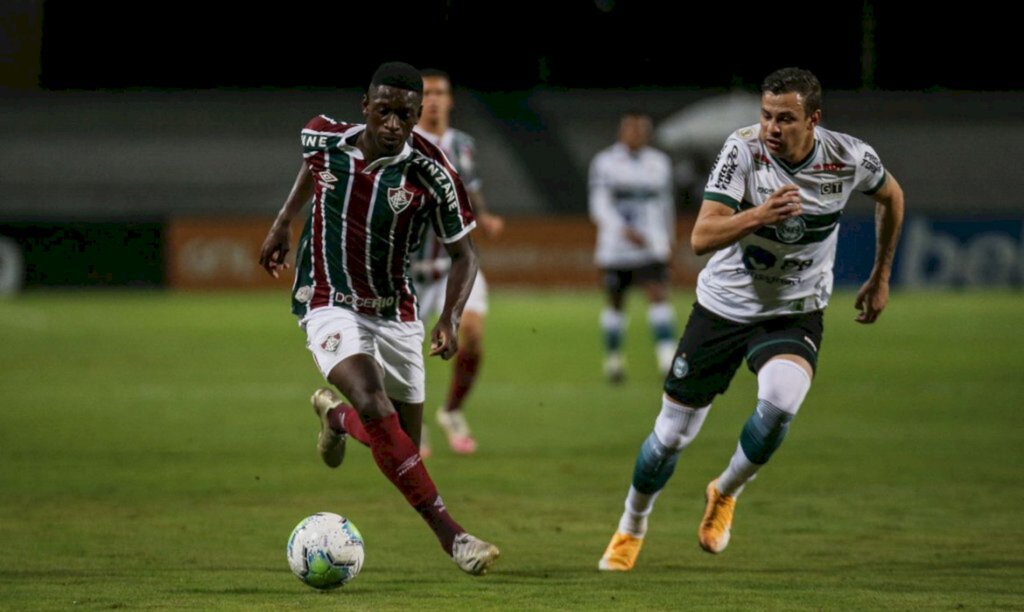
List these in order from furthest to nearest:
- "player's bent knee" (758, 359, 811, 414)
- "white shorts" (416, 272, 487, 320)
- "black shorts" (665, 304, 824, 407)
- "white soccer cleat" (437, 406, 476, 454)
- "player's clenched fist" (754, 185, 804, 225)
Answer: "white soccer cleat" (437, 406, 476, 454) → "white shorts" (416, 272, 487, 320) → "black shorts" (665, 304, 824, 407) → "player's bent knee" (758, 359, 811, 414) → "player's clenched fist" (754, 185, 804, 225)

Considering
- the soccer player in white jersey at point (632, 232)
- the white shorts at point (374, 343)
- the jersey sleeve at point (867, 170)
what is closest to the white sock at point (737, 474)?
the jersey sleeve at point (867, 170)

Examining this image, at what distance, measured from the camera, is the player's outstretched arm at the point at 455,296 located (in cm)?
664

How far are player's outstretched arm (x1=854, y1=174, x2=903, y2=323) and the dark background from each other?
29175 mm

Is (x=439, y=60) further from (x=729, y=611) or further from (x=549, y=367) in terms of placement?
(x=729, y=611)

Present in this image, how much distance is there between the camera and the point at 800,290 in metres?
7.00

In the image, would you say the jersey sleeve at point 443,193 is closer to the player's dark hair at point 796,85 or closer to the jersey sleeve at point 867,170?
the player's dark hair at point 796,85

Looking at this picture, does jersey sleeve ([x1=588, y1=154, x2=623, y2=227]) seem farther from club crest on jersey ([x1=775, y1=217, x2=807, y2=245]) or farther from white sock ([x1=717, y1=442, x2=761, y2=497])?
club crest on jersey ([x1=775, y1=217, x2=807, y2=245])

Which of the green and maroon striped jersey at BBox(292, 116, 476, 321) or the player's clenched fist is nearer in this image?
the player's clenched fist

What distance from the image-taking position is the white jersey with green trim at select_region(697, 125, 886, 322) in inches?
264

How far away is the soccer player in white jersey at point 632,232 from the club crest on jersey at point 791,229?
8.53 meters

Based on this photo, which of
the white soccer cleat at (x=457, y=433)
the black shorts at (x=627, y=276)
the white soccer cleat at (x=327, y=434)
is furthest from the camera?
the black shorts at (x=627, y=276)

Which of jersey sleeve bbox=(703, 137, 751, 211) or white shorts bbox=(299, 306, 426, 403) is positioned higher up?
jersey sleeve bbox=(703, 137, 751, 211)

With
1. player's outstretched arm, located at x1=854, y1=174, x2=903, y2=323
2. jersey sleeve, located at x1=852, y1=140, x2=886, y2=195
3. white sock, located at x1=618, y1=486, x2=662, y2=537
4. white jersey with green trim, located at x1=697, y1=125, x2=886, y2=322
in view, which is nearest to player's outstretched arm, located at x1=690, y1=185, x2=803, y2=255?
white jersey with green trim, located at x1=697, y1=125, x2=886, y2=322

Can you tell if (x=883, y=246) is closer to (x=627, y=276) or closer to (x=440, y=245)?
(x=440, y=245)
